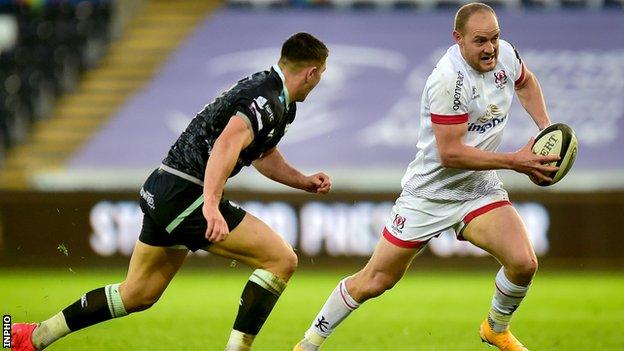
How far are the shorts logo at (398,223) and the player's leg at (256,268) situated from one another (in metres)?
0.77

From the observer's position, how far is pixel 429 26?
19828 mm

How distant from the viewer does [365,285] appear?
7.11 meters

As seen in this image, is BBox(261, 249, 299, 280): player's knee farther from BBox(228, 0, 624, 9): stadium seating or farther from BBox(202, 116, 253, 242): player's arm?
BBox(228, 0, 624, 9): stadium seating

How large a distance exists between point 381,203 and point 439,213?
295 inches

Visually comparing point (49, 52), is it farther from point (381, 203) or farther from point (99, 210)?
point (381, 203)

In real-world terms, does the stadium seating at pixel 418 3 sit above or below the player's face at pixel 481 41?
below

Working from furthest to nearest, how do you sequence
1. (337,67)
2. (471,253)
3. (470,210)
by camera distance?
(337,67) < (471,253) < (470,210)

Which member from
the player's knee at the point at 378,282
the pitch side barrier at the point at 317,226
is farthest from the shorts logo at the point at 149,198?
the pitch side barrier at the point at 317,226

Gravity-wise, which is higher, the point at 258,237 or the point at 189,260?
the point at 258,237

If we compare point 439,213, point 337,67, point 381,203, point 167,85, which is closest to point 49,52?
point 167,85

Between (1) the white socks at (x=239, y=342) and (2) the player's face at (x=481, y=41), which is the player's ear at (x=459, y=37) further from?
(1) the white socks at (x=239, y=342)

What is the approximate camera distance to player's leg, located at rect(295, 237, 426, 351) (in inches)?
279

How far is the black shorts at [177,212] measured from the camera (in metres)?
6.64

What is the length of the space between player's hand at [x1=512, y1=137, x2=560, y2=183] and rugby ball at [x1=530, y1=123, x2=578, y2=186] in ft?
0.14
